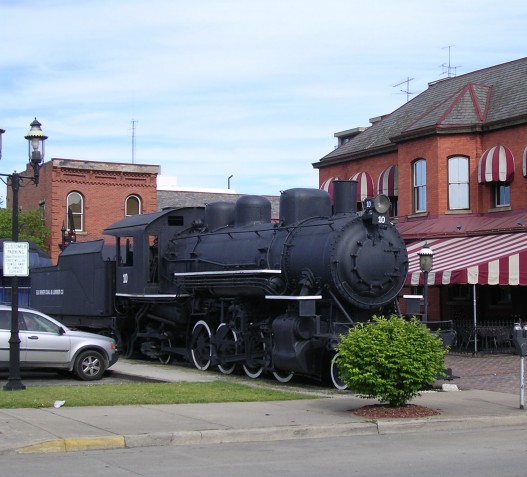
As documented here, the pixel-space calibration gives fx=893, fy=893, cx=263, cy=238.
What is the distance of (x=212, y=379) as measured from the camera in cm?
1706

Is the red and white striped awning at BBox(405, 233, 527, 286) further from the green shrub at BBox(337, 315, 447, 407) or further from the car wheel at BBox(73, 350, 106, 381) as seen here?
the green shrub at BBox(337, 315, 447, 407)

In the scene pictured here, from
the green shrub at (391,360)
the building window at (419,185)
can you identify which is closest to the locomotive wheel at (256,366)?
the green shrub at (391,360)

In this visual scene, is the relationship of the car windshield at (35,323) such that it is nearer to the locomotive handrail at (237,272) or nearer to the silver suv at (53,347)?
Result: the silver suv at (53,347)

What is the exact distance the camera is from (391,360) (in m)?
11.8

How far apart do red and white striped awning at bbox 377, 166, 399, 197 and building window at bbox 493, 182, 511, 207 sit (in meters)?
4.05

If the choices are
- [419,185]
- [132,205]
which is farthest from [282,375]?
[132,205]

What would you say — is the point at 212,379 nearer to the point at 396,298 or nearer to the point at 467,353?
the point at 396,298

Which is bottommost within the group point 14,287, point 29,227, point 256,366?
point 256,366

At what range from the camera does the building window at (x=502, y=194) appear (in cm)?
2705

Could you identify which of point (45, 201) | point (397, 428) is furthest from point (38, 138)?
point (45, 201)

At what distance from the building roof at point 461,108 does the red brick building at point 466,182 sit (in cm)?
4

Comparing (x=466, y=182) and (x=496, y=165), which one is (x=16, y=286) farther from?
(x=466, y=182)

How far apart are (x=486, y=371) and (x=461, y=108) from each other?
11823 millimetres

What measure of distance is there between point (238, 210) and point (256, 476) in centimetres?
1103
